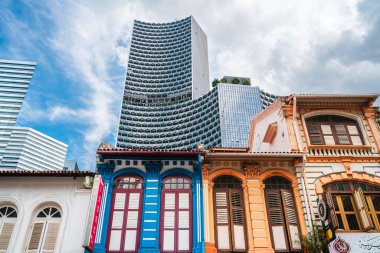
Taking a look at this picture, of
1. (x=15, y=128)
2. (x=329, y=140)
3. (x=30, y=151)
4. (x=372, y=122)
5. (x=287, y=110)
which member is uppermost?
(x=15, y=128)

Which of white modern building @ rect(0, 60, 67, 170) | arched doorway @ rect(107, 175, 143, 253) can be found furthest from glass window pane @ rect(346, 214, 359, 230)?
white modern building @ rect(0, 60, 67, 170)

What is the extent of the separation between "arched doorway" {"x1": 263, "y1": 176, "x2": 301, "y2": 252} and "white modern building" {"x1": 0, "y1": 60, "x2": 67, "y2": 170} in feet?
512

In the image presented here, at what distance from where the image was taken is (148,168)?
1380 cm

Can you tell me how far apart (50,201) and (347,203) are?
42.6 ft

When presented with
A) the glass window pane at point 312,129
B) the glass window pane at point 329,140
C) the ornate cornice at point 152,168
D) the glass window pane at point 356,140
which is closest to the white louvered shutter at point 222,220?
the ornate cornice at point 152,168

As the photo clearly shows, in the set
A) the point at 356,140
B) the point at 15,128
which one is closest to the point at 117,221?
the point at 356,140

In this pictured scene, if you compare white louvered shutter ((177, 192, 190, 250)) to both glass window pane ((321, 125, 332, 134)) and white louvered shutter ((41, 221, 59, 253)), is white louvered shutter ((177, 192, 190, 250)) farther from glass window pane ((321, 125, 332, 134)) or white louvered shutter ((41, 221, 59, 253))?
glass window pane ((321, 125, 332, 134))

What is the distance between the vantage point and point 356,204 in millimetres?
13633

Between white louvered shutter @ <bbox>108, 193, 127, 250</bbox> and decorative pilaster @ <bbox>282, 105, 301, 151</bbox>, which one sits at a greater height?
decorative pilaster @ <bbox>282, 105, 301, 151</bbox>

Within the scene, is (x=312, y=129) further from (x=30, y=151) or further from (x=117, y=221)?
(x=30, y=151)

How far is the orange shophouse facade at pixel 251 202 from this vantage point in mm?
12828

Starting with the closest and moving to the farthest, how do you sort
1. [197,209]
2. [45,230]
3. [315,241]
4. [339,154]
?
[315,241] → [45,230] → [197,209] → [339,154]

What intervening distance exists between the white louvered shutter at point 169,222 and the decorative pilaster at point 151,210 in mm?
356

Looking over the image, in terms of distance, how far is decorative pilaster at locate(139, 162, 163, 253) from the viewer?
479 inches
